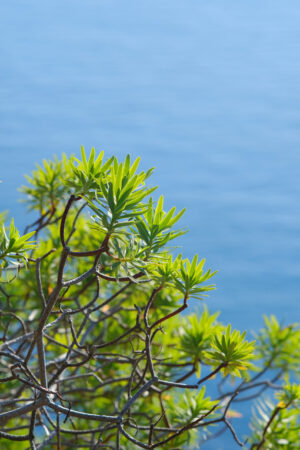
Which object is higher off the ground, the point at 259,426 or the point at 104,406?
the point at 104,406

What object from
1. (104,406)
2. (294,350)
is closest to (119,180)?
(294,350)

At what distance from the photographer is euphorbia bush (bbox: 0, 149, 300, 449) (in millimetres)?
645

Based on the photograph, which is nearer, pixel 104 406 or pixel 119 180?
pixel 119 180

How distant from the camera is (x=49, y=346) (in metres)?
1.65

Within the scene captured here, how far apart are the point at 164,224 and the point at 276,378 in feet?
2.65

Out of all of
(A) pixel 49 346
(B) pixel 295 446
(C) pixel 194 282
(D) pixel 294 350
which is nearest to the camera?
(C) pixel 194 282

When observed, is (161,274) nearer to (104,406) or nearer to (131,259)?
(131,259)

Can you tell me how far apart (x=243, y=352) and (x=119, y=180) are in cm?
36

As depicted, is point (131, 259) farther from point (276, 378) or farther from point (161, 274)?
point (276, 378)

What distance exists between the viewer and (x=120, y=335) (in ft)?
4.00

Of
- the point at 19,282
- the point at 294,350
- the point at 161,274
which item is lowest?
the point at 161,274

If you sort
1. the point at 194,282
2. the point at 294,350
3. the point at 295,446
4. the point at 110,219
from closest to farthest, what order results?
the point at 110,219 < the point at 194,282 < the point at 295,446 < the point at 294,350

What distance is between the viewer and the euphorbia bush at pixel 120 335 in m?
0.65

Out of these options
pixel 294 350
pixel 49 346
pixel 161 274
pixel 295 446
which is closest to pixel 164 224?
pixel 161 274
